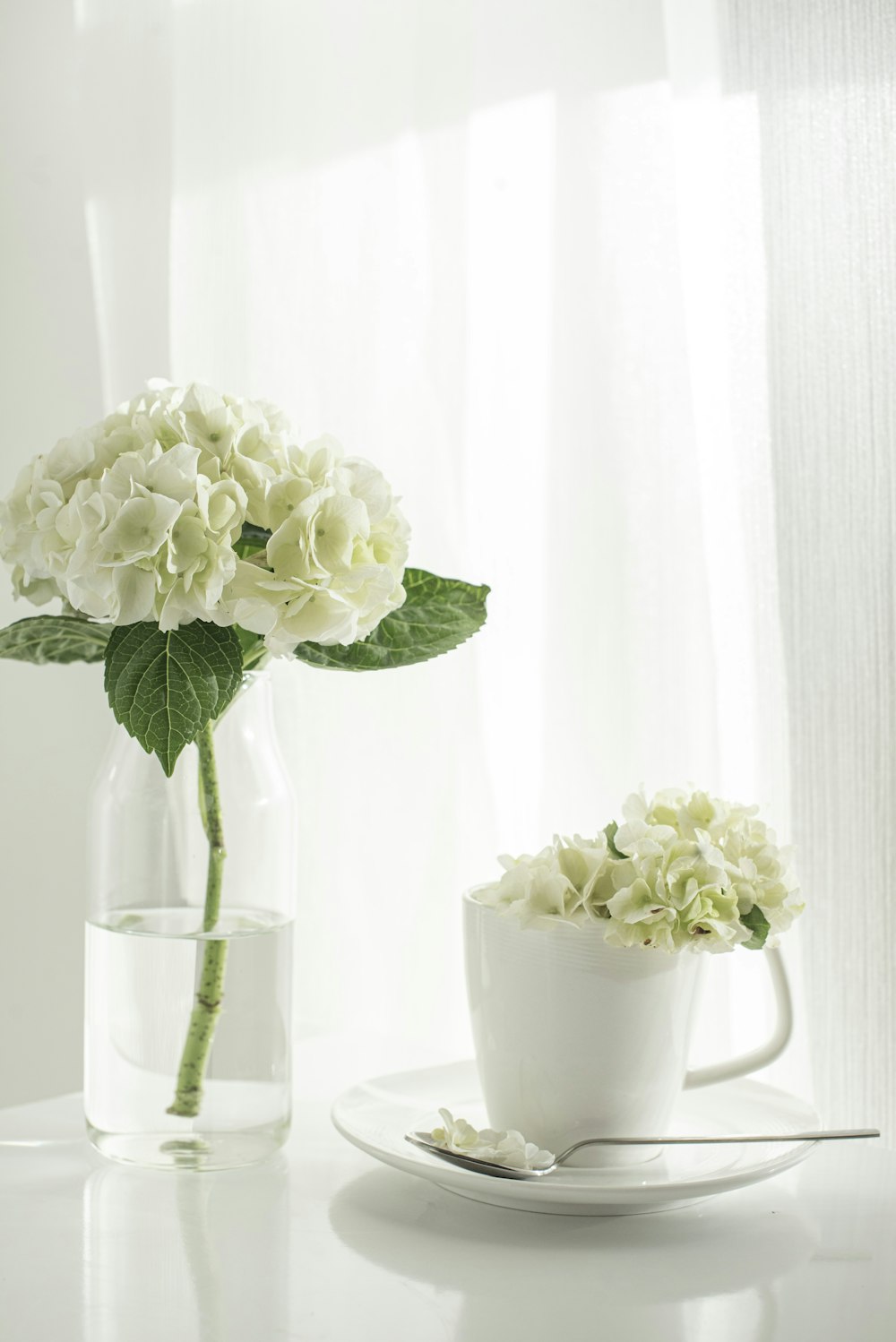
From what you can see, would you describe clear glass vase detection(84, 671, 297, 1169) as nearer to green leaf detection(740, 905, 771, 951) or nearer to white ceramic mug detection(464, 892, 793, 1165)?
white ceramic mug detection(464, 892, 793, 1165)

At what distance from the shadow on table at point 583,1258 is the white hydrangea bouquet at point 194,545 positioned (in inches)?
10.1

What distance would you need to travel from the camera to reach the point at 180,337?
1.27 metres

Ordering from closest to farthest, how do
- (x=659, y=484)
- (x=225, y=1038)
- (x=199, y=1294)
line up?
(x=199, y=1294), (x=225, y=1038), (x=659, y=484)

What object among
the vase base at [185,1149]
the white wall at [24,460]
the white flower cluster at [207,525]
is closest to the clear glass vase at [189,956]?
the vase base at [185,1149]

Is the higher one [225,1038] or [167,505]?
[167,505]

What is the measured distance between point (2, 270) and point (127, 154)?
162 millimetres

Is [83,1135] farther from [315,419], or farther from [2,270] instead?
[2,270]

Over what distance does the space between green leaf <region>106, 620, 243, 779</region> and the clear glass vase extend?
0.24 feet

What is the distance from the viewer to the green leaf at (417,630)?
75cm

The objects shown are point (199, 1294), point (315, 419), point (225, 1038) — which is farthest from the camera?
point (315, 419)

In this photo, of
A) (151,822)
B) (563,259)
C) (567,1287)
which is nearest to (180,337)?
(563,259)

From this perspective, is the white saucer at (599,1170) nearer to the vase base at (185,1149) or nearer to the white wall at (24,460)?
the vase base at (185,1149)

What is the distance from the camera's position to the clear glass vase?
Answer: 0.75 m

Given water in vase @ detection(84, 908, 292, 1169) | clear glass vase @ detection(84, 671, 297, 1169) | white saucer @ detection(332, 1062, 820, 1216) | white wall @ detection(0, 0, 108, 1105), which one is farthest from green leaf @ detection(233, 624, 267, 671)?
white wall @ detection(0, 0, 108, 1105)
